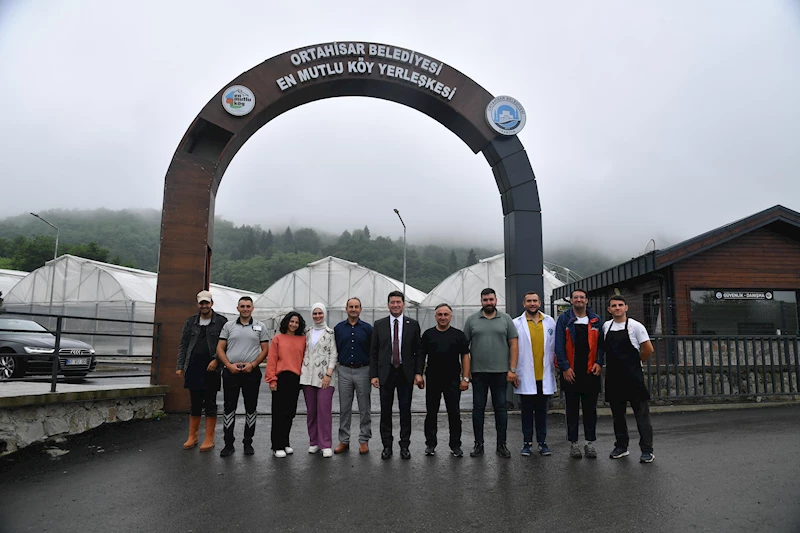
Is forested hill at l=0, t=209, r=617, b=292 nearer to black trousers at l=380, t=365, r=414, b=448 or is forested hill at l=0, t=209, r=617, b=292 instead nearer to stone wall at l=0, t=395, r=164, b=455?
stone wall at l=0, t=395, r=164, b=455

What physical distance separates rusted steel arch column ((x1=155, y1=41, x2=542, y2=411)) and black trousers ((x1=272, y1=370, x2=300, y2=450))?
9.45 ft

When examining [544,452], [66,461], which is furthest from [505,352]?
[66,461]

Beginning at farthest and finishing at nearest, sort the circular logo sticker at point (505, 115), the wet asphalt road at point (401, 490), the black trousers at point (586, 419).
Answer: the circular logo sticker at point (505, 115)
the black trousers at point (586, 419)
the wet asphalt road at point (401, 490)

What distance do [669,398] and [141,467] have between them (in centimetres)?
815

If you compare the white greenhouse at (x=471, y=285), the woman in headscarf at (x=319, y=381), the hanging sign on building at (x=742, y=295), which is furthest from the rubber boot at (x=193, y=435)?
the white greenhouse at (x=471, y=285)

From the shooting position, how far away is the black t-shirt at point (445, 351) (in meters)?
6.09

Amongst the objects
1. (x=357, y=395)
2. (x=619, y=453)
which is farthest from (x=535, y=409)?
(x=357, y=395)

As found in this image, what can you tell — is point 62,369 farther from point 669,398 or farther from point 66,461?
point 669,398

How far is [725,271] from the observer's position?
597 inches

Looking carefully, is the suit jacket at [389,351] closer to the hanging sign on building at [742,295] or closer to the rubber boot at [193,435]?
the rubber boot at [193,435]

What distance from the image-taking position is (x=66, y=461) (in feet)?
19.4

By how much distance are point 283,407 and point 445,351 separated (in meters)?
1.89

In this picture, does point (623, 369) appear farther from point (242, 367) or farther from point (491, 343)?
point (242, 367)

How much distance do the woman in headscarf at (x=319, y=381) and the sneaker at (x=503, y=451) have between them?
1.82 meters
